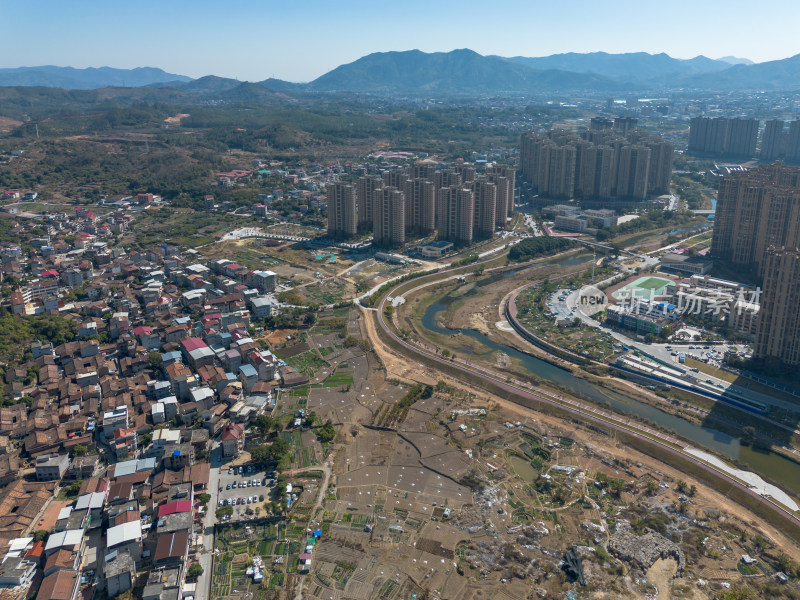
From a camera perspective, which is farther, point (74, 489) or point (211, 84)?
point (211, 84)

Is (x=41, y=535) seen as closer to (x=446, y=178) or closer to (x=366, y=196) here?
(x=366, y=196)

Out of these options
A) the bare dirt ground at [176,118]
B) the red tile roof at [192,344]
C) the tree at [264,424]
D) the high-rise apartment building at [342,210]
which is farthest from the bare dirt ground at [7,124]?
the tree at [264,424]

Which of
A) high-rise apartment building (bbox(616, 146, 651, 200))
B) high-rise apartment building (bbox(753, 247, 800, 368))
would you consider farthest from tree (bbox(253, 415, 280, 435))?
high-rise apartment building (bbox(616, 146, 651, 200))

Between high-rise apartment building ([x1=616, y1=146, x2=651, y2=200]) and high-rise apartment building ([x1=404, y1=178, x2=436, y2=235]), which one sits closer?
high-rise apartment building ([x1=404, y1=178, x2=436, y2=235])

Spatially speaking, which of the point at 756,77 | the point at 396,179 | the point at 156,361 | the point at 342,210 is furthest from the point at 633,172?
the point at 756,77

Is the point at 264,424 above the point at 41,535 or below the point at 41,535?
above

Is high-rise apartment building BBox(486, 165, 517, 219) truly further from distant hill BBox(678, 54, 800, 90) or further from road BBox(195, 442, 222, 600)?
distant hill BBox(678, 54, 800, 90)
